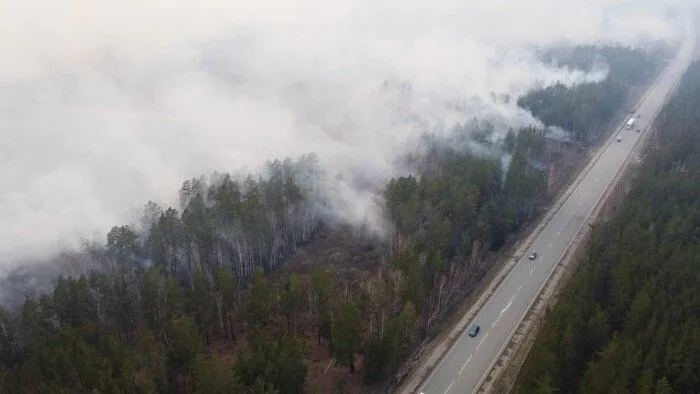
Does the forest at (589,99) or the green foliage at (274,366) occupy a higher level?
the forest at (589,99)

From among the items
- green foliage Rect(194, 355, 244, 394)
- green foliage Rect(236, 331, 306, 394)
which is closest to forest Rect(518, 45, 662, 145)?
green foliage Rect(236, 331, 306, 394)

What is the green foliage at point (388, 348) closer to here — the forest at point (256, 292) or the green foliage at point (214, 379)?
the forest at point (256, 292)

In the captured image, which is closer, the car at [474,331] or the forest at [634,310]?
the forest at [634,310]

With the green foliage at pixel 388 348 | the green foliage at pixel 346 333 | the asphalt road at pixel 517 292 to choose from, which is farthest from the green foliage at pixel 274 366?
the asphalt road at pixel 517 292

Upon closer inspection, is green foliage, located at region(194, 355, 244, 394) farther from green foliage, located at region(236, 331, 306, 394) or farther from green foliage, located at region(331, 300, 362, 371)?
green foliage, located at region(331, 300, 362, 371)

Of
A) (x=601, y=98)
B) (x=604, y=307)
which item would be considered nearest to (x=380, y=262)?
(x=604, y=307)

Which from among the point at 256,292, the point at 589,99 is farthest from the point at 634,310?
the point at 589,99

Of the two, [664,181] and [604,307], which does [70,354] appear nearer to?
[604,307]

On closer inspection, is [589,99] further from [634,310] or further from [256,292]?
[256,292]
